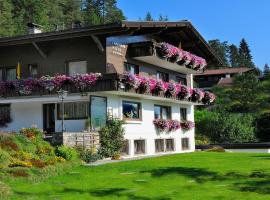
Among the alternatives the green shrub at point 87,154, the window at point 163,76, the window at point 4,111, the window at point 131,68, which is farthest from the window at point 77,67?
the window at point 163,76

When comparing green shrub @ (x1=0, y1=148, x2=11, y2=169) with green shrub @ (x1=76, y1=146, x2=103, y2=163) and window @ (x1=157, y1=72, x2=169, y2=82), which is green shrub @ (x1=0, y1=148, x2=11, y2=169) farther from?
window @ (x1=157, y1=72, x2=169, y2=82)

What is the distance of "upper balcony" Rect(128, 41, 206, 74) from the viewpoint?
3117cm

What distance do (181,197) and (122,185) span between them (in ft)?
8.95

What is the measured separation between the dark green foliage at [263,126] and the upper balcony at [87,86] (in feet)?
84.7

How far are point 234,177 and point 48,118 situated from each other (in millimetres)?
15208

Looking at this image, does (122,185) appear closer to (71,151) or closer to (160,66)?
(71,151)

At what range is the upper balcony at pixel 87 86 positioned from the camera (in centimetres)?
2717

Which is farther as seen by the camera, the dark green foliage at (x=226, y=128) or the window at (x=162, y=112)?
the dark green foliage at (x=226, y=128)

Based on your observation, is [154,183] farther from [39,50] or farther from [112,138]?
[39,50]

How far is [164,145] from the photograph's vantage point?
1419 inches

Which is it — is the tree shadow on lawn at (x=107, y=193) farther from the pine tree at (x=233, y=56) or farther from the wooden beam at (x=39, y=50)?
the pine tree at (x=233, y=56)

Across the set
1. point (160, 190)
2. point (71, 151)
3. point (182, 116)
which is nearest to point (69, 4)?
point (182, 116)

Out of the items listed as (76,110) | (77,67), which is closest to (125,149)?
(76,110)

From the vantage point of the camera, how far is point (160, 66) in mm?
35969
